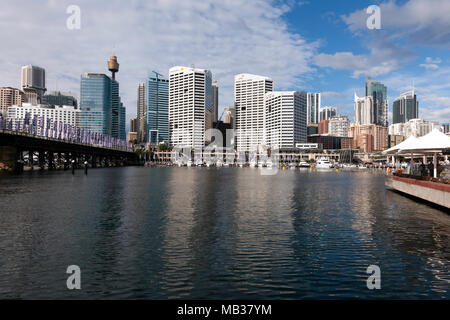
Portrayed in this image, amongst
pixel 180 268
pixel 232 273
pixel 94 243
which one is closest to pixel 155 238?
pixel 94 243

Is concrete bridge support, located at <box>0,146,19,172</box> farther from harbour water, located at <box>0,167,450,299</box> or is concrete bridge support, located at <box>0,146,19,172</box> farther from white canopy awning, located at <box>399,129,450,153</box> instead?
white canopy awning, located at <box>399,129,450,153</box>

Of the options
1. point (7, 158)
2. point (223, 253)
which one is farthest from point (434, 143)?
point (7, 158)

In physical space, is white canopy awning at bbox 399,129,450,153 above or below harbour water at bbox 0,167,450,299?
above

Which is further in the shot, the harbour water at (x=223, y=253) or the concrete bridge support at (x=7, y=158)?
the concrete bridge support at (x=7, y=158)

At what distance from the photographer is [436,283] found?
44.2 feet

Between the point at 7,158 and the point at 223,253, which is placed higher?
the point at 7,158

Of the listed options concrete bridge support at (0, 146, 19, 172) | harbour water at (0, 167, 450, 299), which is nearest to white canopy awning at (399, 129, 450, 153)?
harbour water at (0, 167, 450, 299)

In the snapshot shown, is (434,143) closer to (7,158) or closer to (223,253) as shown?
(223,253)

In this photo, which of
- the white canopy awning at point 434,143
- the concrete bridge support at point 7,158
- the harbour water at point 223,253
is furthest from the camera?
the concrete bridge support at point 7,158

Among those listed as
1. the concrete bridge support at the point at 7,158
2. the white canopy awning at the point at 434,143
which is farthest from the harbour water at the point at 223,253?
the concrete bridge support at the point at 7,158

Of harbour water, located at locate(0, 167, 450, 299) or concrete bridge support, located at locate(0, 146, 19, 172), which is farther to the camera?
concrete bridge support, located at locate(0, 146, 19, 172)

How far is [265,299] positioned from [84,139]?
192 meters

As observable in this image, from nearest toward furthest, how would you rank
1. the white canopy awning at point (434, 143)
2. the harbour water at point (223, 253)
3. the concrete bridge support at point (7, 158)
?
the harbour water at point (223, 253) → the white canopy awning at point (434, 143) → the concrete bridge support at point (7, 158)

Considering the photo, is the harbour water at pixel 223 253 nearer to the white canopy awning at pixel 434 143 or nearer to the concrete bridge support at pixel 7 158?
the white canopy awning at pixel 434 143
